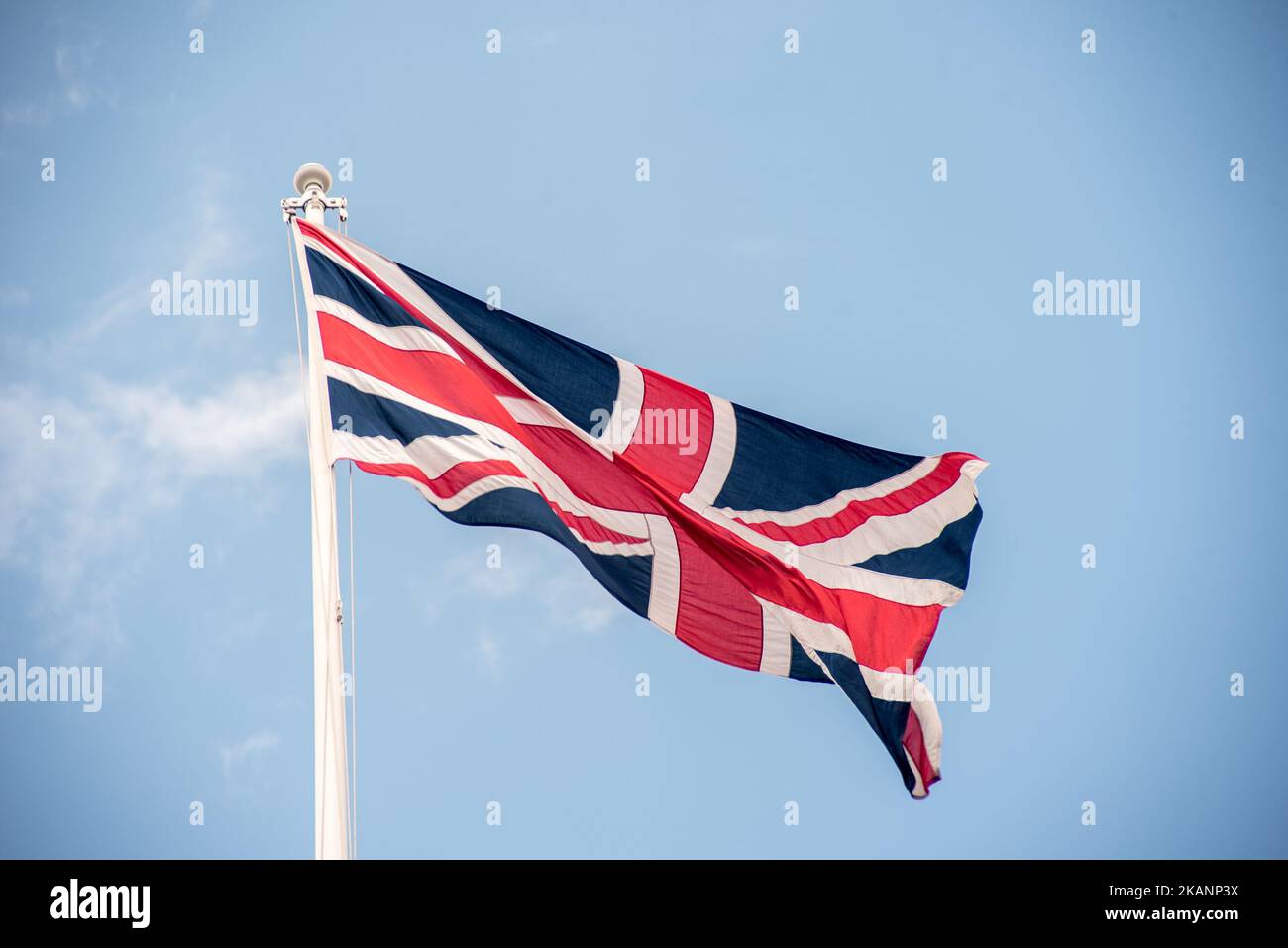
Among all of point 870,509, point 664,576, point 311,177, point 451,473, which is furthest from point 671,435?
point 311,177

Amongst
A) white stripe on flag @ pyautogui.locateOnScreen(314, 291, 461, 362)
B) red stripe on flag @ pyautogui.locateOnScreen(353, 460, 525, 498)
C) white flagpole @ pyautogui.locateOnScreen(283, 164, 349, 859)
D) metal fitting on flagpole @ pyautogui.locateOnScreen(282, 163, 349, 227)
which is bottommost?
white flagpole @ pyautogui.locateOnScreen(283, 164, 349, 859)

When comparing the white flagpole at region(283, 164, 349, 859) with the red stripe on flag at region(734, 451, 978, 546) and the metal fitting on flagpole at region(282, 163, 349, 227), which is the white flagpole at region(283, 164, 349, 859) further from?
the red stripe on flag at region(734, 451, 978, 546)

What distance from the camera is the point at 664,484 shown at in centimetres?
1602

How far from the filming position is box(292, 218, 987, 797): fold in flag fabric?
15.1 meters

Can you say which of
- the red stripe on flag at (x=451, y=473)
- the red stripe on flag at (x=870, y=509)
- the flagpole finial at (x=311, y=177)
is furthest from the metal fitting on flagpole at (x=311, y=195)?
the red stripe on flag at (x=870, y=509)

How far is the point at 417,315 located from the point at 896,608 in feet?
17.0

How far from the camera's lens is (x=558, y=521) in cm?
1529

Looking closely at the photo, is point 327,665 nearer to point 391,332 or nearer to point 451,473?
point 451,473

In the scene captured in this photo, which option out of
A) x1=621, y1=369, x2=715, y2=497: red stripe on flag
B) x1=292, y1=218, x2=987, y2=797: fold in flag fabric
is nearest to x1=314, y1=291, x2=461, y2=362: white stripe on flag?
x1=292, y1=218, x2=987, y2=797: fold in flag fabric

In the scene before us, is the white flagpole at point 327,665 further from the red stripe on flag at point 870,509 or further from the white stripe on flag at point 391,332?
the red stripe on flag at point 870,509

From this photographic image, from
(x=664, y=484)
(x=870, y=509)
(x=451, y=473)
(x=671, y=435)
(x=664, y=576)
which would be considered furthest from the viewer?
(x=870, y=509)

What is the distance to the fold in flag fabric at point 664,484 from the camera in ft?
49.5
